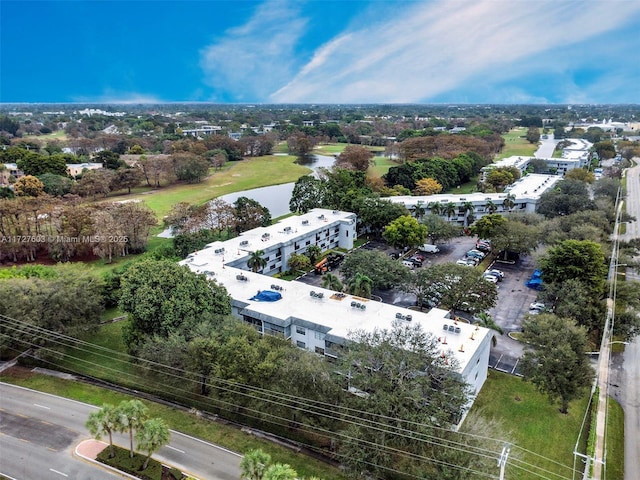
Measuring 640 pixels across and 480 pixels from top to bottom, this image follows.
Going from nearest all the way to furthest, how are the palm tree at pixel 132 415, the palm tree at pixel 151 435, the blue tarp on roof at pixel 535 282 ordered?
the palm tree at pixel 151 435 < the palm tree at pixel 132 415 < the blue tarp on roof at pixel 535 282

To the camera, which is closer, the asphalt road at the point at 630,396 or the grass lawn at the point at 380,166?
the asphalt road at the point at 630,396

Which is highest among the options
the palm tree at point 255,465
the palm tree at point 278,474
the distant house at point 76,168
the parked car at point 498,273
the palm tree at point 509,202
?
the distant house at point 76,168

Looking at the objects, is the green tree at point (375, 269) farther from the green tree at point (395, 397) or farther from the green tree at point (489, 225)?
the green tree at point (489, 225)

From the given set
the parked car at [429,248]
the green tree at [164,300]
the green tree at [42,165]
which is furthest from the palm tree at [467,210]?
the green tree at [42,165]

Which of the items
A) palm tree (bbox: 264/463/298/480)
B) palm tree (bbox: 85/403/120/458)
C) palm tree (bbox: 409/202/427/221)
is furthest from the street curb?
palm tree (bbox: 409/202/427/221)

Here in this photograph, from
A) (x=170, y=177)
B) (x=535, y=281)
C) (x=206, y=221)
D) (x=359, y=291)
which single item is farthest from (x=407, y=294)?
(x=170, y=177)

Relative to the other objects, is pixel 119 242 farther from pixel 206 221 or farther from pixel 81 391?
pixel 81 391

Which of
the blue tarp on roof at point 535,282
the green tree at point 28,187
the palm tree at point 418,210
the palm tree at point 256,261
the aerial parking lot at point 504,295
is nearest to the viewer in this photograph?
the aerial parking lot at point 504,295

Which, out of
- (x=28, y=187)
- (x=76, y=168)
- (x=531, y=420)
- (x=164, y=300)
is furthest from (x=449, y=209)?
(x=76, y=168)
